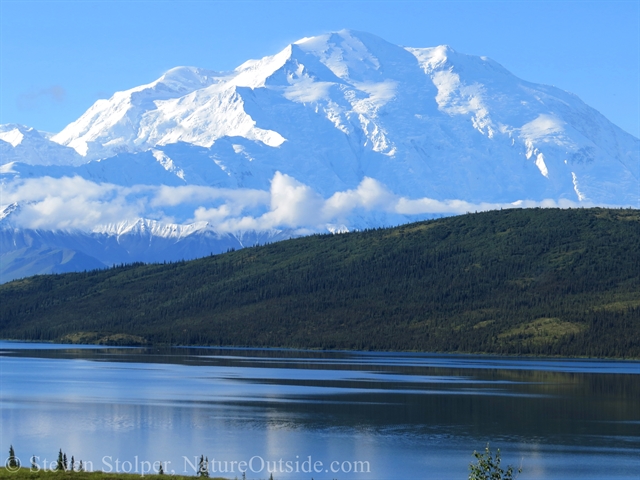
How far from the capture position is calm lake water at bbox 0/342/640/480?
102 metres

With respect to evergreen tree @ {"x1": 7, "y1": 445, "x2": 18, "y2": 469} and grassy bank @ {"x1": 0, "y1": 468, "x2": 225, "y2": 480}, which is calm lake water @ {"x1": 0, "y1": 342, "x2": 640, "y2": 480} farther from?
grassy bank @ {"x1": 0, "y1": 468, "x2": 225, "y2": 480}

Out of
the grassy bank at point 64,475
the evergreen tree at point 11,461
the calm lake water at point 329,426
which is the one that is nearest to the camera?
the grassy bank at point 64,475

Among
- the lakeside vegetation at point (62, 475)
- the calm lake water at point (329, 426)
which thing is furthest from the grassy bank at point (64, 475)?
the calm lake water at point (329, 426)

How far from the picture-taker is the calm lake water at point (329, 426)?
10162cm

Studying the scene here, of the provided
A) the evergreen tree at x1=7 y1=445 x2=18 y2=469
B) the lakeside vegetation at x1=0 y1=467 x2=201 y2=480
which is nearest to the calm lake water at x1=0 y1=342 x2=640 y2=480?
the evergreen tree at x1=7 y1=445 x2=18 y2=469

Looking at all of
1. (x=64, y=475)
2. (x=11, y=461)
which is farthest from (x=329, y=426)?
(x=64, y=475)

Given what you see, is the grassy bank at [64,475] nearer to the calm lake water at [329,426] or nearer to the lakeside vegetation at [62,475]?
the lakeside vegetation at [62,475]

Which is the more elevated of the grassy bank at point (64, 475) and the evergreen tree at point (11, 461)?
the evergreen tree at point (11, 461)

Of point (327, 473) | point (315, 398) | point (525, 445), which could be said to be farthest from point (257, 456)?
point (315, 398)

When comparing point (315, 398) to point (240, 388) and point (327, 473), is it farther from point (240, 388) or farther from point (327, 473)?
point (327, 473)

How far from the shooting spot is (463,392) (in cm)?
16650

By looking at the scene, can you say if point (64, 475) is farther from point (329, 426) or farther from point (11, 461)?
point (329, 426)

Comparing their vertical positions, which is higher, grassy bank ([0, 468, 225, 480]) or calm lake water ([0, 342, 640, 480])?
calm lake water ([0, 342, 640, 480])

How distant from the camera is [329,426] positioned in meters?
126
